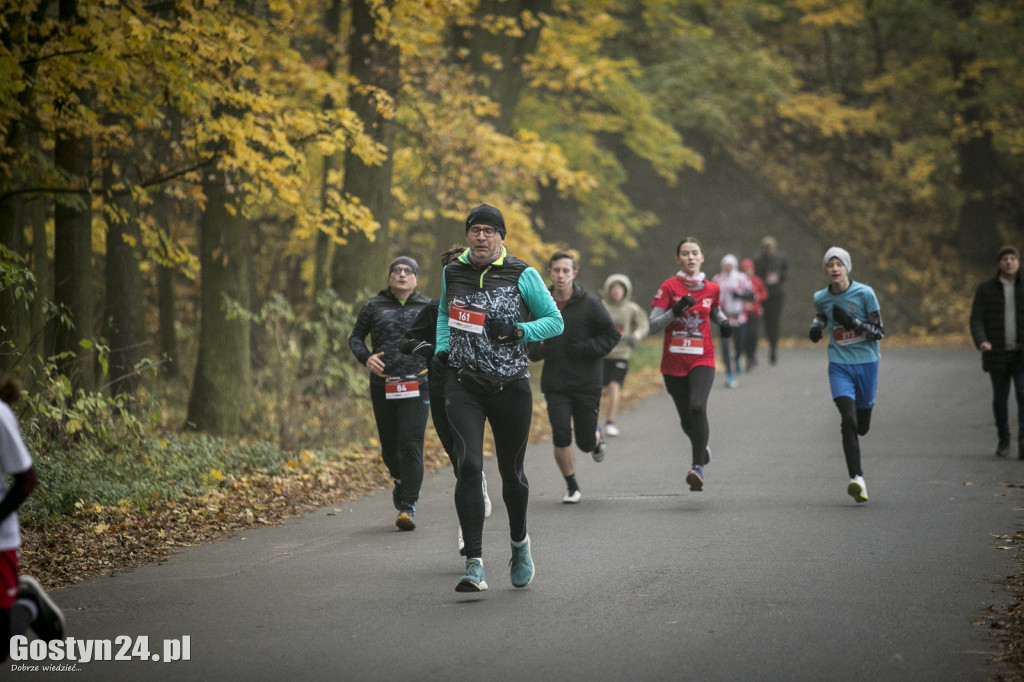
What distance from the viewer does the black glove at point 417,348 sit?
721 cm

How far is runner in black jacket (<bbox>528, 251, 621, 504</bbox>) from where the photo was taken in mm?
10398

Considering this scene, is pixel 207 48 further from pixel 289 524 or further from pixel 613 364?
pixel 613 364

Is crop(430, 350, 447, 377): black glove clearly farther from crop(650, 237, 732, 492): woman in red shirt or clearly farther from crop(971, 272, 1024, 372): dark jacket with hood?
crop(971, 272, 1024, 372): dark jacket with hood

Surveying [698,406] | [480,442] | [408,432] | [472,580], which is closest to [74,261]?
[408,432]

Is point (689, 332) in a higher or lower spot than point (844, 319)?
lower

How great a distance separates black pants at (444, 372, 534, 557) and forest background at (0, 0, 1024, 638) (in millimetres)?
2925

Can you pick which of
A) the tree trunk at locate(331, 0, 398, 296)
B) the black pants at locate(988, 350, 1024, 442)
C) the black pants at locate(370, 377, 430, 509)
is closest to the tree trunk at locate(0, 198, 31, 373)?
the black pants at locate(370, 377, 430, 509)

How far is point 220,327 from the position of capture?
46.3ft

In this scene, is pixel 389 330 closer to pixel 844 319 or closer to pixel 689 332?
pixel 689 332

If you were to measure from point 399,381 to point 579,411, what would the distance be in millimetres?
2129

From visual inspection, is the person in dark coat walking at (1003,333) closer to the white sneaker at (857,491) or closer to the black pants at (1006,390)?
the black pants at (1006,390)

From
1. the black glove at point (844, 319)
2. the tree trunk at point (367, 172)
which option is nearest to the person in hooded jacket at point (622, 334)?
the tree trunk at point (367, 172)

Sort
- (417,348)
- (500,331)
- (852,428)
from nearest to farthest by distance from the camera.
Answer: (500,331) < (417,348) < (852,428)

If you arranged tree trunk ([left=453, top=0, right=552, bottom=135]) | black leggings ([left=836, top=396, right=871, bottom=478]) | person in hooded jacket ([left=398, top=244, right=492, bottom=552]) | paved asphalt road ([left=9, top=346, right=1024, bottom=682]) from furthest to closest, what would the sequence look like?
1. tree trunk ([left=453, top=0, right=552, bottom=135])
2. black leggings ([left=836, top=396, right=871, bottom=478])
3. person in hooded jacket ([left=398, top=244, right=492, bottom=552])
4. paved asphalt road ([left=9, top=346, right=1024, bottom=682])
